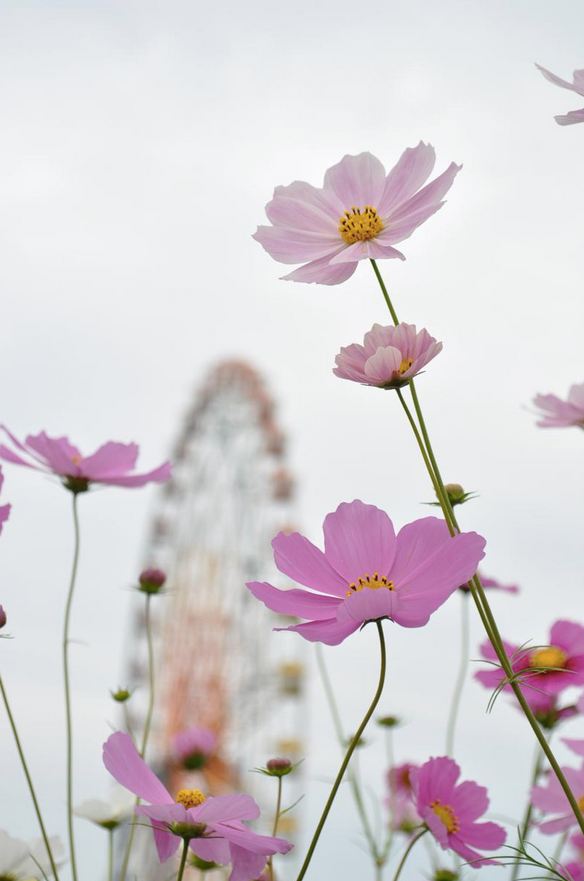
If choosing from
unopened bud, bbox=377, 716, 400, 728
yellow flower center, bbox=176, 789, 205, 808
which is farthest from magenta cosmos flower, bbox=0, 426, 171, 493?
unopened bud, bbox=377, 716, 400, 728

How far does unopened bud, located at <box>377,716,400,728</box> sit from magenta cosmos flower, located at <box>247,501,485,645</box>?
1.62ft

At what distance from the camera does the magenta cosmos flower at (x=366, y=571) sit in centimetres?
28

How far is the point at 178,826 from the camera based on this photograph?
0.97 ft

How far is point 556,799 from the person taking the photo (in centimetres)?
47

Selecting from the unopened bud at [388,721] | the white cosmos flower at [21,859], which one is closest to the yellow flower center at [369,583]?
the white cosmos flower at [21,859]

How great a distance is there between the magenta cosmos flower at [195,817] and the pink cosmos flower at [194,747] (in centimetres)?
34

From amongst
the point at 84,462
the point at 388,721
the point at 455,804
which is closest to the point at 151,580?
the point at 84,462

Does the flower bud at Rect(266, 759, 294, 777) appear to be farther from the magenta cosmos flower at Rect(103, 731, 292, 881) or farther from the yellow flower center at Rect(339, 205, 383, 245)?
the yellow flower center at Rect(339, 205, 383, 245)

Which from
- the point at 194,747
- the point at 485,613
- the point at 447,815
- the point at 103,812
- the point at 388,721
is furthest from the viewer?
the point at 388,721

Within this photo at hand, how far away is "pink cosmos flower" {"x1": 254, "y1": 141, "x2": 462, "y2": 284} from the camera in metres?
0.36

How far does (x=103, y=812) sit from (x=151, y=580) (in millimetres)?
125

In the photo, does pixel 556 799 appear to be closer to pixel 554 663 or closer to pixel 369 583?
pixel 554 663

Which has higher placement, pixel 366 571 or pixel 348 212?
pixel 348 212

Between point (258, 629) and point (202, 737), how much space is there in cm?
586
